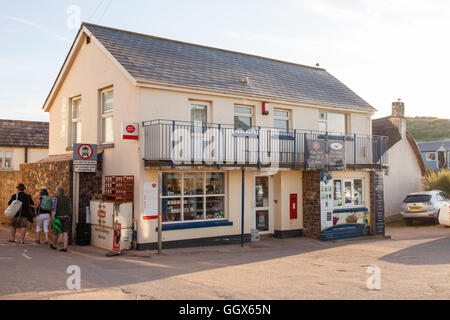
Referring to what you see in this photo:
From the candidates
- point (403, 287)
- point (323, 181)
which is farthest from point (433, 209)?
→ point (403, 287)

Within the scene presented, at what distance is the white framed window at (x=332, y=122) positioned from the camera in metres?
17.3

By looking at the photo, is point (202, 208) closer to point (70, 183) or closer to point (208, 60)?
point (70, 183)

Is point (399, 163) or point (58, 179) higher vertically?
point (399, 163)

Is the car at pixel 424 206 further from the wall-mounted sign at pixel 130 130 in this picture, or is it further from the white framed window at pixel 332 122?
→ the wall-mounted sign at pixel 130 130

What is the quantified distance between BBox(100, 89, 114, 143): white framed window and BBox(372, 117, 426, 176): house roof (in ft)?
56.0

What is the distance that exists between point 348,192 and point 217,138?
671cm

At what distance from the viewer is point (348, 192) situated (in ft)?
56.8

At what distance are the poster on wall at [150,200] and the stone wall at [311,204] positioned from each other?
20.3 feet

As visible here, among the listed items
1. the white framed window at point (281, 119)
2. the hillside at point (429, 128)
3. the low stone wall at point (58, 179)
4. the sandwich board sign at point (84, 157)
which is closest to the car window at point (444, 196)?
the white framed window at point (281, 119)

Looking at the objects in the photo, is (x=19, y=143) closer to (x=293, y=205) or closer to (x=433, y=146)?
(x=293, y=205)

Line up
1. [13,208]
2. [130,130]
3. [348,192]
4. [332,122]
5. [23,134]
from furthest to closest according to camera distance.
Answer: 1. [23,134]
2. [332,122]
3. [348,192]
4. [13,208]
5. [130,130]

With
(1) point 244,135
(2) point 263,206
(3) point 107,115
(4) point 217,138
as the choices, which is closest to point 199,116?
(4) point 217,138

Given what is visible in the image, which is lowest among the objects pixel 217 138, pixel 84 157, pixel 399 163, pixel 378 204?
pixel 378 204

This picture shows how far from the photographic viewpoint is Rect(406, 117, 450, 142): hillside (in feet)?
299
